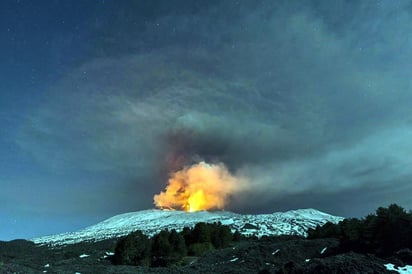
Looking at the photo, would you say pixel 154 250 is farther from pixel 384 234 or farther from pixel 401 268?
pixel 401 268

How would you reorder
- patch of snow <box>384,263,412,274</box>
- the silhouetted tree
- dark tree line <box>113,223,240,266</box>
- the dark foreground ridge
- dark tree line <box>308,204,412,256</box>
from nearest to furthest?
patch of snow <box>384,263,412,274</box> < the dark foreground ridge < dark tree line <box>308,204,412,256</box> < dark tree line <box>113,223,240,266</box> < the silhouetted tree

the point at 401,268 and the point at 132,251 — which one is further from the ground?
the point at 132,251

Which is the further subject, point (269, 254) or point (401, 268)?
point (269, 254)

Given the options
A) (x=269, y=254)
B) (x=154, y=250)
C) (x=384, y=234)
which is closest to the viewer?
(x=384, y=234)

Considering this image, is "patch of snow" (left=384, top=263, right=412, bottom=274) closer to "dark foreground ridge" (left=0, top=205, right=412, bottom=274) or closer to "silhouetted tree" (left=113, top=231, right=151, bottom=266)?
"dark foreground ridge" (left=0, top=205, right=412, bottom=274)

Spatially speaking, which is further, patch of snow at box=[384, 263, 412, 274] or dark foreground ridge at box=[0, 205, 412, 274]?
dark foreground ridge at box=[0, 205, 412, 274]

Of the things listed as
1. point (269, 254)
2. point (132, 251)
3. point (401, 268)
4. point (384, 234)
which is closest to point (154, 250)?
point (132, 251)

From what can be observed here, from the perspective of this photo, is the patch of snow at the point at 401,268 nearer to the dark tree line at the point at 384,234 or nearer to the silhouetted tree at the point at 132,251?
the dark tree line at the point at 384,234

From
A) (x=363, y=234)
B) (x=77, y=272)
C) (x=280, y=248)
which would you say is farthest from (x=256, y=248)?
(x=77, y=272)

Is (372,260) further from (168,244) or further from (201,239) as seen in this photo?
(201,239)

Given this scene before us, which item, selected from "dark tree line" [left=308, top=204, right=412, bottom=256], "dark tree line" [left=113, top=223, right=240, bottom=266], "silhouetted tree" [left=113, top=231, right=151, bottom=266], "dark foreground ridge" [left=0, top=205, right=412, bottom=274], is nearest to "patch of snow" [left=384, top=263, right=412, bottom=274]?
"dark foreground ridge" [left=0, top=205, right=412, bottom=274]

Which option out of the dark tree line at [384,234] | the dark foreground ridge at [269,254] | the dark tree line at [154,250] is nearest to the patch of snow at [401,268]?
the dark foreground ridge at [269,254]

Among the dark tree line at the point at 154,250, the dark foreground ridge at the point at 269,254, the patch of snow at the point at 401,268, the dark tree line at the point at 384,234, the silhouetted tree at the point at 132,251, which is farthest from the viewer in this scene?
the silhouetted tree at the point at 132,251

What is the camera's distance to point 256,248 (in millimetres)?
83688
